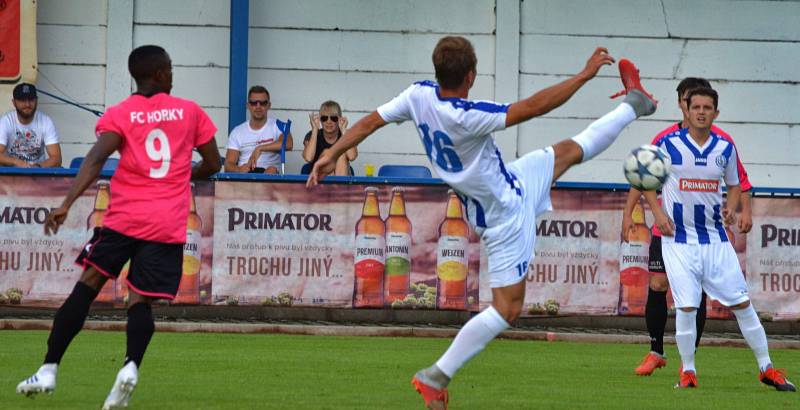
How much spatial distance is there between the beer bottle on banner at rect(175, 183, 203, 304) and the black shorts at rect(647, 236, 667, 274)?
4.92 metres

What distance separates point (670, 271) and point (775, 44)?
919 cm

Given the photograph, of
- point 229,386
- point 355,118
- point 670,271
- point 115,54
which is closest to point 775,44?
point 355,118

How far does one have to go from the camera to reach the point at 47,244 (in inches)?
591

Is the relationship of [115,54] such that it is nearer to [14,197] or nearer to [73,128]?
[73,128]

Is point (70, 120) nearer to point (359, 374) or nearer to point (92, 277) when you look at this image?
point (359, 374)

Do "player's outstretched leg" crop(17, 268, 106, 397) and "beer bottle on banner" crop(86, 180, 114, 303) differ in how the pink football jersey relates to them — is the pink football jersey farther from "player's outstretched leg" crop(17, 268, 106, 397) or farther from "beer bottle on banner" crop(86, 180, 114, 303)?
"beer bottle on banner" crop(86, 180, 114, 303)

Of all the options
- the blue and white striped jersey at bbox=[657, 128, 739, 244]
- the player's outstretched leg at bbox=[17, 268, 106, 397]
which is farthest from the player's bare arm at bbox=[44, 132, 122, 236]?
the blue and white striped jersey at bbox=[657, 128, 739, 244]

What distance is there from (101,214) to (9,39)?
12.4ft

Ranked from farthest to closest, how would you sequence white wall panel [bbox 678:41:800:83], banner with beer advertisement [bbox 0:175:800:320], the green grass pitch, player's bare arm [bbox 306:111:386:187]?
white wall panel [bbox 678:41:800:83], banner with beer advertisement [bbox 0:175:800:320], the green grass pitch, player's bare arm [bbox 306:111:386:187]

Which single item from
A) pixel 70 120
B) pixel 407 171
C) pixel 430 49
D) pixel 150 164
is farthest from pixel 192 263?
pixel 150 164

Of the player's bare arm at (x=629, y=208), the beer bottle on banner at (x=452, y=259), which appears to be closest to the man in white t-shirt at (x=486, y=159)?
the player's bare arm at (x=629, y=208)

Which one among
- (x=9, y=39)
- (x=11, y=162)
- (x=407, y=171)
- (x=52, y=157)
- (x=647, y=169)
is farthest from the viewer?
(x=9, y=39)

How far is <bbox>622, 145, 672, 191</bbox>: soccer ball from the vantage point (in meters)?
9.38

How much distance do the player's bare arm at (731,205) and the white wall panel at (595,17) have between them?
8020 mm
